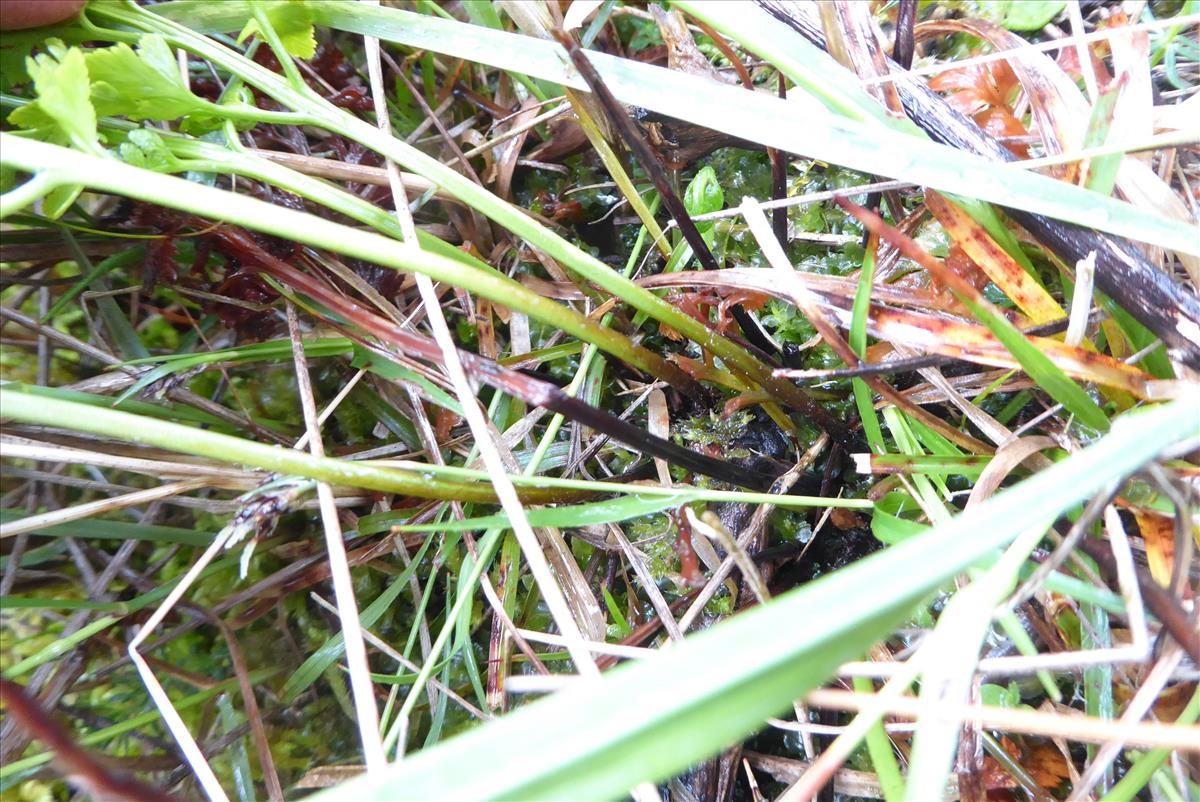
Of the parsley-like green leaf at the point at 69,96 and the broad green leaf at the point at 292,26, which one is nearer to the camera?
the parsley-like green leaf at the point at 69,96

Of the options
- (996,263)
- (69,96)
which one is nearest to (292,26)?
(69,96)

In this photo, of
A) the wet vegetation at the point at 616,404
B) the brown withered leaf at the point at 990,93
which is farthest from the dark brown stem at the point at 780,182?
the brown withered leaf at the point at 990,93

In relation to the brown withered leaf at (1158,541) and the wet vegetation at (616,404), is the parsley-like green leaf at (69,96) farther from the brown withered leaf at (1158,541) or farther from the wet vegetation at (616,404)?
the brown withered leaf at (1158,541)

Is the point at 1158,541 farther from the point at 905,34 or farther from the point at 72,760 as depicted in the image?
the point at 72,760

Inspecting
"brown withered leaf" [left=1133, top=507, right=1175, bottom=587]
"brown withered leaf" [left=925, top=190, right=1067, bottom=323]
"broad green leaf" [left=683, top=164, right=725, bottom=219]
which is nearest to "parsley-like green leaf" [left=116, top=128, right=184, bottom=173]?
"broad green leaf" [left=683, top=164, right=725, bottom=219]

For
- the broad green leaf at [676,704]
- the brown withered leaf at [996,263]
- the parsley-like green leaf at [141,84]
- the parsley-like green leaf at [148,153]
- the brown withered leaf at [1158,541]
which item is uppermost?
the parsley-like green leaf at [141,84]

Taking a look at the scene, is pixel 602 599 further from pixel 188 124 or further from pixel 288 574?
pixel 188 124

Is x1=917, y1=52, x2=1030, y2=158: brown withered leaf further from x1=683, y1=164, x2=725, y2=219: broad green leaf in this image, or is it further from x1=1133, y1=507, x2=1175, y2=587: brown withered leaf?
x1=1133, y1=507, x2=1175, y2=587: brown withered leaf
